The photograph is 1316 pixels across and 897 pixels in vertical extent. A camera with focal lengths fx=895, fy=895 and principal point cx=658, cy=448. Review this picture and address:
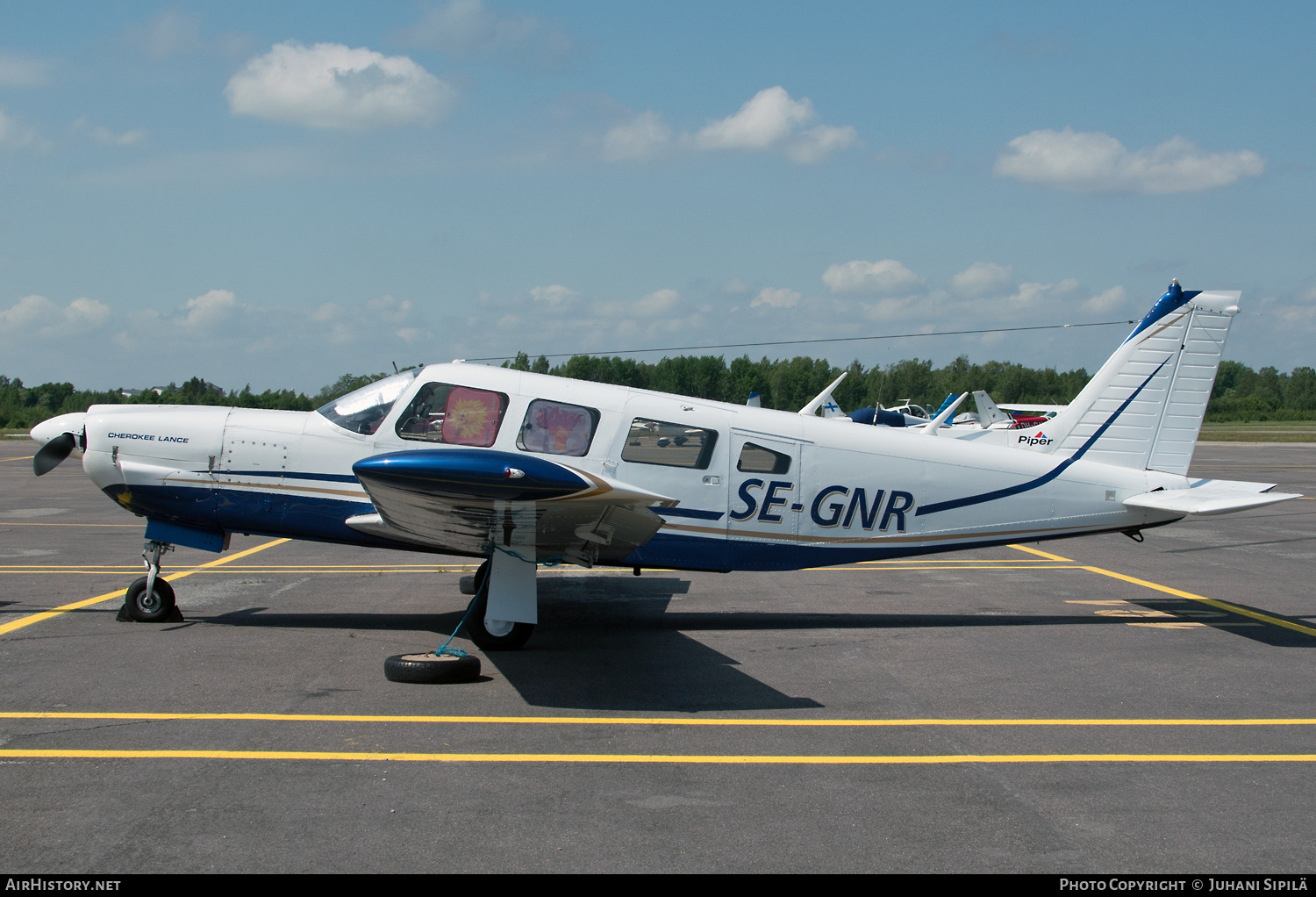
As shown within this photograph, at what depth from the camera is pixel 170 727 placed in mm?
5539

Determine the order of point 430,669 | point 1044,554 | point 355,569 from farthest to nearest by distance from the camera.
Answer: point 1044,554, point 355,569, point 430,669

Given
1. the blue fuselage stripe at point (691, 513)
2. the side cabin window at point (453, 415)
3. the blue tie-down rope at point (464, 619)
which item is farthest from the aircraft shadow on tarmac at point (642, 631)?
the side cabin window at point (453, 415)

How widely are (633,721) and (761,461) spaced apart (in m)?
3.08

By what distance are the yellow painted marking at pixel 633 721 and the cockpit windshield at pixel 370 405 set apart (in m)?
2.90

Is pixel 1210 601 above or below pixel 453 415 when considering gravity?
below

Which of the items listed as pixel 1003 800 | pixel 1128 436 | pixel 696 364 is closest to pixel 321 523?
pixel 1003 800

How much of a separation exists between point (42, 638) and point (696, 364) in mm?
73772

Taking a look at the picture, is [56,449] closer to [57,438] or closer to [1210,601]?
[57,438]

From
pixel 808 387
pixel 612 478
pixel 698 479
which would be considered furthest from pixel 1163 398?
pixel 808 387

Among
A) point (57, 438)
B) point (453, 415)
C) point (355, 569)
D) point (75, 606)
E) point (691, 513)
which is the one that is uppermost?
point (453, 415)

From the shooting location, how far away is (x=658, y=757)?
521 centimetres

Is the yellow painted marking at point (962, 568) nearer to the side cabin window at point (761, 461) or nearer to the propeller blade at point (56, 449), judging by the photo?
the side cabin window at point (761, 461)
